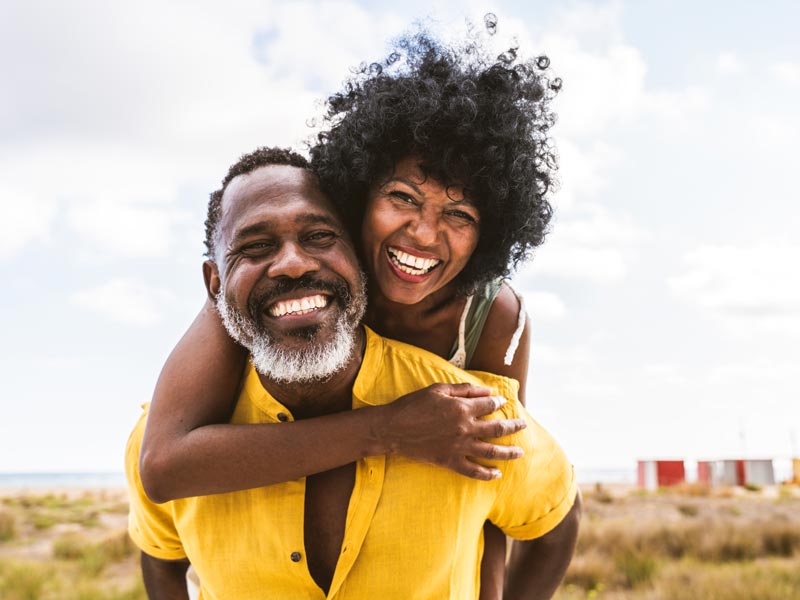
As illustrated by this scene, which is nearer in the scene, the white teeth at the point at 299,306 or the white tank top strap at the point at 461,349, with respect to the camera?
the white teeth at the point at 299,306

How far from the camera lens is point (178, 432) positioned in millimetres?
2988

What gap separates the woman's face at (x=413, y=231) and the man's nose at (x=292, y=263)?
1.91 feet

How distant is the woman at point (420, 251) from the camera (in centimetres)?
285

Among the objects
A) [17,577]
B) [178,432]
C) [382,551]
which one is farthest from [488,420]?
[17,577]

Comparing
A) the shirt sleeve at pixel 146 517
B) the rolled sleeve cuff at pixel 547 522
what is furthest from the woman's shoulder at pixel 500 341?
the shirt sleeve at pixel 146 517

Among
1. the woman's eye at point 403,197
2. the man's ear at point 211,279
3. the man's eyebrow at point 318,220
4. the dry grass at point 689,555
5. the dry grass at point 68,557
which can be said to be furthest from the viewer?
the dry grass at point 68,557

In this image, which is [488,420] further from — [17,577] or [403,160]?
[17,577]

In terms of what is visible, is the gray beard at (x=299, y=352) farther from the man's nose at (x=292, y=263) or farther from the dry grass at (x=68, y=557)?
the dry grass at (x=68, y=557)

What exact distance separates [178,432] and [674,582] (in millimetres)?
9742

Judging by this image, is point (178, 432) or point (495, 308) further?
point (495, 308)

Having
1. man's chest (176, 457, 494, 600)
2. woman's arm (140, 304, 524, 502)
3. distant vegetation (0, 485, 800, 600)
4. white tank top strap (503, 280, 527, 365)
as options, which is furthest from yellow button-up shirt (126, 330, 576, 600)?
distant vegetation (0, 485, 800, 600)

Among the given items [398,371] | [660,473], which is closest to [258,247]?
[398,371]

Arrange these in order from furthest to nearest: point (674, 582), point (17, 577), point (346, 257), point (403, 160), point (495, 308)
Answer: point (17, 577)
point (674, 582)
point (495, 308)
point (403, 160)
point (346, 257)

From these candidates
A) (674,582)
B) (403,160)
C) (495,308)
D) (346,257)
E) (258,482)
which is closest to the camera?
(258,482)
